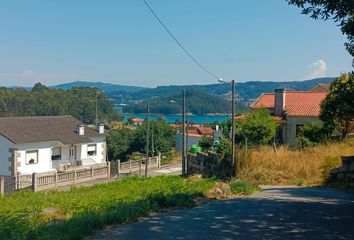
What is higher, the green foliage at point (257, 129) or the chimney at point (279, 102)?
the chimney at point (279, 102)

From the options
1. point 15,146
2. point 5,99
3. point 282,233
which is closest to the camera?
point 282,233

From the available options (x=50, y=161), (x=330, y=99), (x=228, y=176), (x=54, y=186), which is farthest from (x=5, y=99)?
(x=228, y=176)

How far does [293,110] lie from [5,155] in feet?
85.9

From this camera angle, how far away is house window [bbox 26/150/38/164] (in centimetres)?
4191

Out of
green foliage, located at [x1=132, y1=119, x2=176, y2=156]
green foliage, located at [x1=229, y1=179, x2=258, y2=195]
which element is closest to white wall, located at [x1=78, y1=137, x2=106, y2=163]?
green foliage, located at [x1=132, y1=119, x2=176, y2=156]

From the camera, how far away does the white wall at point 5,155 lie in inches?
1593

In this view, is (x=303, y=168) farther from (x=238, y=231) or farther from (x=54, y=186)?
Answer: (x=54, y=186)

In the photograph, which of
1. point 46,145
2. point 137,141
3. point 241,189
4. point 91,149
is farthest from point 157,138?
point 241,189

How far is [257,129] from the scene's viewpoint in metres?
33.2

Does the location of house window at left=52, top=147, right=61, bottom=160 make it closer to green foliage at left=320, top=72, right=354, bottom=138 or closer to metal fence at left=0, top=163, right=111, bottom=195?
metal fence at left=0, top=163, right=111, bottom=195

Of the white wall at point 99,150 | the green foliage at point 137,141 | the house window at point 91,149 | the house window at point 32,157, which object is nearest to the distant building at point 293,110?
the green foliage at point 137,141

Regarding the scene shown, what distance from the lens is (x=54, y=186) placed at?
3222 cm

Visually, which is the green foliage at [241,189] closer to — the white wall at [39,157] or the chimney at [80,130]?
the white wall at [39,157]

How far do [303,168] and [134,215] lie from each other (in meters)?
9.45
